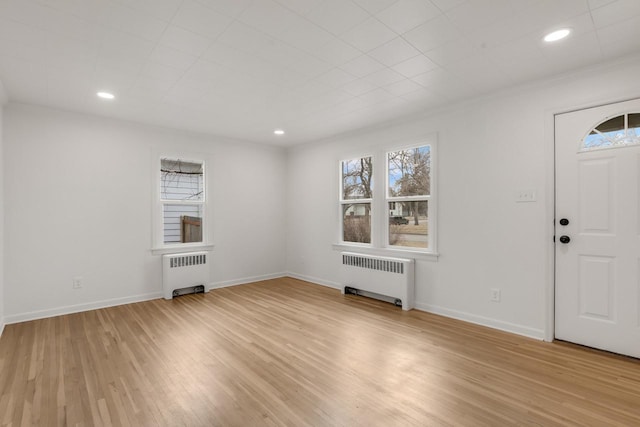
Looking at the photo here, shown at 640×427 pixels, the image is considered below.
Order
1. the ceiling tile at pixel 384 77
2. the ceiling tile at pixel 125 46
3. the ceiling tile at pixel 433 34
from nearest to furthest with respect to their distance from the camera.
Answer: the ceiling tile at pixel 433 34 < the ceiling tile at pixel 125 46 < the ceiling tile at pixel 384 77

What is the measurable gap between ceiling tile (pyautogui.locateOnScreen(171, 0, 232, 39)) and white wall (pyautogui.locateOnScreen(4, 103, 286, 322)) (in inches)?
115

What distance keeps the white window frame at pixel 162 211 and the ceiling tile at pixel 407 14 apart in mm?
3919

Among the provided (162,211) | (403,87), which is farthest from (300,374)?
(162,211)

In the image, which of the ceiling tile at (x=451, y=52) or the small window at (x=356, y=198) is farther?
the small window at (x=356, y=198)

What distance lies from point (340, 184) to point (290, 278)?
7.03 ft

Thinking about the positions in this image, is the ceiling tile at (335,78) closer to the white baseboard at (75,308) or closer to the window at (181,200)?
the window at (181,200)

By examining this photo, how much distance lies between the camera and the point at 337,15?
2.05 metres

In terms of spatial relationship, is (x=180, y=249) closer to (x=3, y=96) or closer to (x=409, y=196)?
(x=3, y=96)

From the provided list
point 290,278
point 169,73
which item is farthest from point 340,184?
point 169,73

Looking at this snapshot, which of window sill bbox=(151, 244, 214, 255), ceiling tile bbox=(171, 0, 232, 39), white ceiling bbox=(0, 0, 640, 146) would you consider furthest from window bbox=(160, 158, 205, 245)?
ceiling tile bbox=(171, 0, 232, 39)

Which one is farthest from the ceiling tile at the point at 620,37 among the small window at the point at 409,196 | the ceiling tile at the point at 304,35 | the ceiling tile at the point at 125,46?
the ceiling tile at the point at 125,46

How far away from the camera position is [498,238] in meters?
3.38

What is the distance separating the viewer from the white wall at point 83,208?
12.1 feet

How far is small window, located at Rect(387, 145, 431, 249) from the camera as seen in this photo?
413 centimetres
